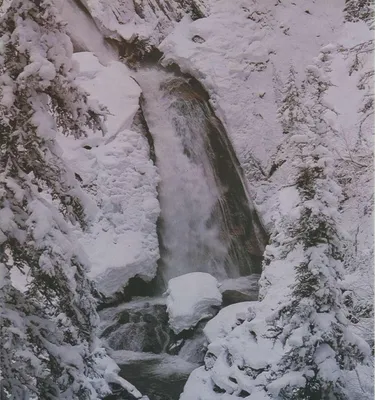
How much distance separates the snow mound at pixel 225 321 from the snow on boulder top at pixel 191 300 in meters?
0.63

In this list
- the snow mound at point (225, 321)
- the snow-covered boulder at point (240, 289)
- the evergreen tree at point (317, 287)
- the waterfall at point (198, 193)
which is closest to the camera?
the evergreen tree at point (317, 287)

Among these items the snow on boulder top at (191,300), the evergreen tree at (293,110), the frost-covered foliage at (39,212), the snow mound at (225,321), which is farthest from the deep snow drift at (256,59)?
the frost-covered foliage at (39,212)

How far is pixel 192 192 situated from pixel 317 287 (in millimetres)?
9750

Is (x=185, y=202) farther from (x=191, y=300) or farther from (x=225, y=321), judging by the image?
(x=225, y=321)

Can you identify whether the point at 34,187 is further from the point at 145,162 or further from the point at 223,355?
the point at 145,162

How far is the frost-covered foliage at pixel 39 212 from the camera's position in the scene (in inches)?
211

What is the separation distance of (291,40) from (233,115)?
15.3 ft

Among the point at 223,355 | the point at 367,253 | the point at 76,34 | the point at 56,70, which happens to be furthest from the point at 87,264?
the point at 76,34

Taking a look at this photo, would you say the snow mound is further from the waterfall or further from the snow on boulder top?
the waterfall

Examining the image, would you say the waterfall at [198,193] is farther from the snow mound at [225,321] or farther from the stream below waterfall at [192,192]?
the snow mound at [225,321]

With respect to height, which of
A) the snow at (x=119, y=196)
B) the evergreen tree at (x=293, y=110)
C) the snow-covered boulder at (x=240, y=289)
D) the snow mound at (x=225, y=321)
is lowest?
the snow-covered boulder at (x=240, y=289)

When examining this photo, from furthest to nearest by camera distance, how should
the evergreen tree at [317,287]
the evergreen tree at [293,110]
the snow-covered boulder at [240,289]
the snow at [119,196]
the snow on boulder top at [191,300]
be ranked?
the snow at [119,196] → the snow-covered boulder at [240,289] → the snow on boulder top at [191,300] → the evergreen tree at [293,110] → the evergreen tree at [317,287]

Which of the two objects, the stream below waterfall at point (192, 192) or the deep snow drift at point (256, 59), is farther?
the deep snow drift at point (256, 59)

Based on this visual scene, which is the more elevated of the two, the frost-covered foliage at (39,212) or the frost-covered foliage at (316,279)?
the frost-covered foliage at (39,212)
